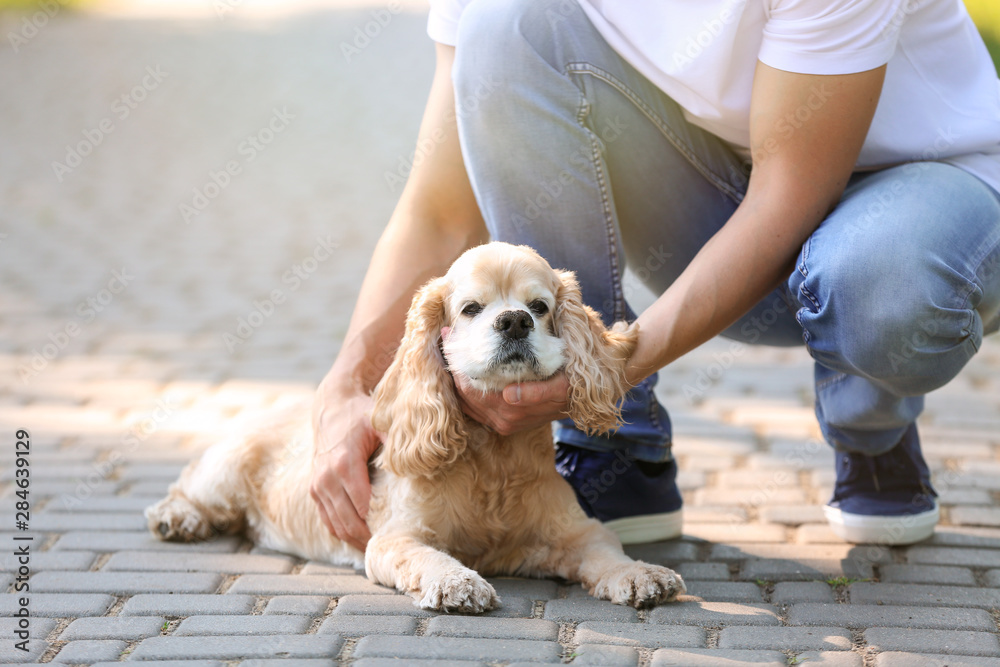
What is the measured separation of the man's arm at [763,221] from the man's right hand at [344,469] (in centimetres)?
43

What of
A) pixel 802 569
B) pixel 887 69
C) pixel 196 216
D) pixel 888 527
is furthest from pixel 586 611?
pixel 196 216

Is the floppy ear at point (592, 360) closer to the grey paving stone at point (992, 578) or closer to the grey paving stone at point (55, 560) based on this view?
the grey paving stone at point (992, 578)

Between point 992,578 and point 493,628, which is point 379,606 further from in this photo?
point 992,578

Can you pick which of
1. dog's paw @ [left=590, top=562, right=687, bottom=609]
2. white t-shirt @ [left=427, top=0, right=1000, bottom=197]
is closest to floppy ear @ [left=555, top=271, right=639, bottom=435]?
dog's paw @ [left=590, top=562, right=687, bottom=609]

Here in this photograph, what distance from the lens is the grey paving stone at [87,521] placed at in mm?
3230

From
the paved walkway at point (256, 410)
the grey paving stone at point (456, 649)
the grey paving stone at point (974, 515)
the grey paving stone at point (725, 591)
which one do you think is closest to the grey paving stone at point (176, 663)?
the paved walkway at point (256, 410)

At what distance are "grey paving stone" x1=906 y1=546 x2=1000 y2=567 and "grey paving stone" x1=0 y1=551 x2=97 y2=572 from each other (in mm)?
2458

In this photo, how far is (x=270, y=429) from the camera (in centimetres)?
343

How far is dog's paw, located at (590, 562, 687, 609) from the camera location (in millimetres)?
2496

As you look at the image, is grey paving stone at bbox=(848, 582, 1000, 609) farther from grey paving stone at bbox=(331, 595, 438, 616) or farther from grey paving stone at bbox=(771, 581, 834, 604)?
grey paving stone at bbox=(331, 595, 438, 616)

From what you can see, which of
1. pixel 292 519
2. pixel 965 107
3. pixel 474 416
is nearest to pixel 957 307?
pixel 965 107

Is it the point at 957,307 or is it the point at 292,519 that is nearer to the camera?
the point at 957,307

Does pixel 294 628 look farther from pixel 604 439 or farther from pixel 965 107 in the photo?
pixel 965 107

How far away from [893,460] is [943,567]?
1.32ft
